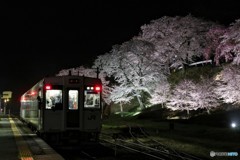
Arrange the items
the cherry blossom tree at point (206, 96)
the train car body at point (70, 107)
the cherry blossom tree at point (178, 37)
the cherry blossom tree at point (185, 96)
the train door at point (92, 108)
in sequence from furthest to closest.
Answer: the cherry blossom tree at point (178, 37), the cherry blossom tree at point (185, 96), the cherry blossom tree at point (206, 96), the train door at point (92, 108), the train car body at point (70, 107)

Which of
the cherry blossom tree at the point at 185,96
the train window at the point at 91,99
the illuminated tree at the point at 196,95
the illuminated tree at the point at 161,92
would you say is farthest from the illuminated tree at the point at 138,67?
the train window at the point at 91,99

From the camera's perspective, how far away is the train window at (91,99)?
1783 cm

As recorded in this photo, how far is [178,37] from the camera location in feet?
158

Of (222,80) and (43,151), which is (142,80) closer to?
(222,80)

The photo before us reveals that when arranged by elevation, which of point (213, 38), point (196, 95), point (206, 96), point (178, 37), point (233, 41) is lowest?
point (206, 96)

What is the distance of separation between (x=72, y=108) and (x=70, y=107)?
98 millimetres

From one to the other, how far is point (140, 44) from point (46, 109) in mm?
31593

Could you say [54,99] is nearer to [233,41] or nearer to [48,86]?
[48,86]

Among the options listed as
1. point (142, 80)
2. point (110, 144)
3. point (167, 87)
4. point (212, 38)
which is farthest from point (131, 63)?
point (110, 144)

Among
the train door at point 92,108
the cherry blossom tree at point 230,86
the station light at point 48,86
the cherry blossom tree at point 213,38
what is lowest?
the train door at point 92,108

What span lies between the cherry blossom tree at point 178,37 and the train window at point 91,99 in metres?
31.4

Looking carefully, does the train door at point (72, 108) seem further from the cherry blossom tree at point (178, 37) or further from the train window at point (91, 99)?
the cherry blossom tree at point (178, 37)

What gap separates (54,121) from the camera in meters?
17.6

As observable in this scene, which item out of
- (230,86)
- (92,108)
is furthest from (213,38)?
(92,108)
